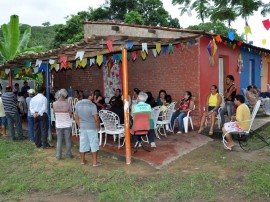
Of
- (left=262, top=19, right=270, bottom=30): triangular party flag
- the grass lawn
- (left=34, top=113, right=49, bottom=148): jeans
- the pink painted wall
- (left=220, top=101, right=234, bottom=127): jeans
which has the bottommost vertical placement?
the grass lawn

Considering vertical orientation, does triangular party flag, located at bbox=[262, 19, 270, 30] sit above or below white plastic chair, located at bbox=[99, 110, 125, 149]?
above

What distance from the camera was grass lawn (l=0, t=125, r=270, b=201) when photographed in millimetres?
5145

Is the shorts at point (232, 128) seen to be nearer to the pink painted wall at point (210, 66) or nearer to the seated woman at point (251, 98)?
the pink painted wall at point (210, 66)

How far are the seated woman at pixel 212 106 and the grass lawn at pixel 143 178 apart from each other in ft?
3.89

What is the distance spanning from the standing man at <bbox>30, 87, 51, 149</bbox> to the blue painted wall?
803cm

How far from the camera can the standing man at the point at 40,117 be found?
8469 millimetres

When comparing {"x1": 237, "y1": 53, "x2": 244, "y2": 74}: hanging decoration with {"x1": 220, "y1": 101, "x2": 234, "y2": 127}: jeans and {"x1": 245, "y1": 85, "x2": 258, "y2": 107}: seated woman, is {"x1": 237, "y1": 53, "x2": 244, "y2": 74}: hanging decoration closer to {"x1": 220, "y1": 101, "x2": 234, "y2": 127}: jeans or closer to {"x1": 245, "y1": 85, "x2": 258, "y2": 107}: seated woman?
{"x1": 245, "y1": 85, "x2": 258, "y2": 107}: seated woman

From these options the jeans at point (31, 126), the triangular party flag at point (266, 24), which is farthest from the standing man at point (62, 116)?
the triangular party flag at point (266, 24)

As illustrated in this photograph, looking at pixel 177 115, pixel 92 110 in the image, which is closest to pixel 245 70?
pixel 177 115

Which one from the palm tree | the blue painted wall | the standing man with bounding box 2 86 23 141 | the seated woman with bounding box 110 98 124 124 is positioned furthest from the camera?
the palm tree

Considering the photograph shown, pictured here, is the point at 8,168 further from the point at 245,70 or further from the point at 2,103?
the point at 245,70

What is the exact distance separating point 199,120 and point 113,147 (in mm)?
3180

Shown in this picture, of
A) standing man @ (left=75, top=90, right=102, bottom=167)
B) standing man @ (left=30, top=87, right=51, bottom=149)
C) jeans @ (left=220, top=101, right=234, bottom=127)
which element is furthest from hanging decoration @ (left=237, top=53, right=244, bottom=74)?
standing man @ (left=30, top=87, right=51, bottom=149)

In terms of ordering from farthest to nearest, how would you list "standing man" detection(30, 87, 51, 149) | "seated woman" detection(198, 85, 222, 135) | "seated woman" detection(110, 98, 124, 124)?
1. "seated woman" detection(198, 85, 222, 135)
2. "standing man" detection(30, 87, 51, 149)
3. "seated woman" detection(110, 98, 124, 124)
